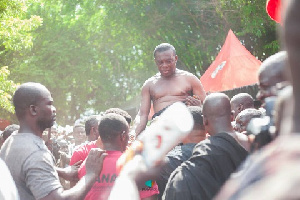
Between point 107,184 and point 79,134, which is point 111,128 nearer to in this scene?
point 107,184

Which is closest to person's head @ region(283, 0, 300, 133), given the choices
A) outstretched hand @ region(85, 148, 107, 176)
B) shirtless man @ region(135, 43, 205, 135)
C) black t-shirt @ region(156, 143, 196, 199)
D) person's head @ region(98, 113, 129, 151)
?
outstretched hand @ region(85, 148, 107, 176)

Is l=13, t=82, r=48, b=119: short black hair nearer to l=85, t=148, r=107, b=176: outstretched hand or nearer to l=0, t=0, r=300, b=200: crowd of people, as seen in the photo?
l=0, t=0, r=300, b=200: crowd of people

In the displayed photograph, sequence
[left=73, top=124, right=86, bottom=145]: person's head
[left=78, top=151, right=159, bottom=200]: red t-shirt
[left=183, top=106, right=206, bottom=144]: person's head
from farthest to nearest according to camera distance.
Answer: [left=73, top=124, right=86, bottom=145]: person's head
[left=183, top=106, right=206, bottom=144]: person's head
[left=78, top=151, right=159, bottom=200]: red t-shirt

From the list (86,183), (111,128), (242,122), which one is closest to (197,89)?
(242,122)

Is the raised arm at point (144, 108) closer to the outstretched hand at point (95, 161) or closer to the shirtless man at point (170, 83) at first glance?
the shirtless man at point (170, 83)

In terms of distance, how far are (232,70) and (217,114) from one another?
924 cm

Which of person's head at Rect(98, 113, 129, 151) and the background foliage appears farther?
the background foliage

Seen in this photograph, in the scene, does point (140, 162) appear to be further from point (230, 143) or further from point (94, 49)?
point (94, 49)

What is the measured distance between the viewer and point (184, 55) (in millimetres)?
18938

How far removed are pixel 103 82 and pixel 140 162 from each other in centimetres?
3127

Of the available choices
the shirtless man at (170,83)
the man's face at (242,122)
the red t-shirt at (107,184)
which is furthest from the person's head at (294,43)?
the shirtless man at (170,83)

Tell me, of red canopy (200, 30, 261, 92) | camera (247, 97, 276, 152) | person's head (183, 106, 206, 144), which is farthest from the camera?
red canopy (200, 30, 261, 92)

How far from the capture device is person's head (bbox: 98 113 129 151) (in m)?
4.01

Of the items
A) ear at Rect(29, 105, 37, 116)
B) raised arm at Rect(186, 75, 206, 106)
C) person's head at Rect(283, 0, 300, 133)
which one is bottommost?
raised arm at Rect(186, 75, 206, 106)
